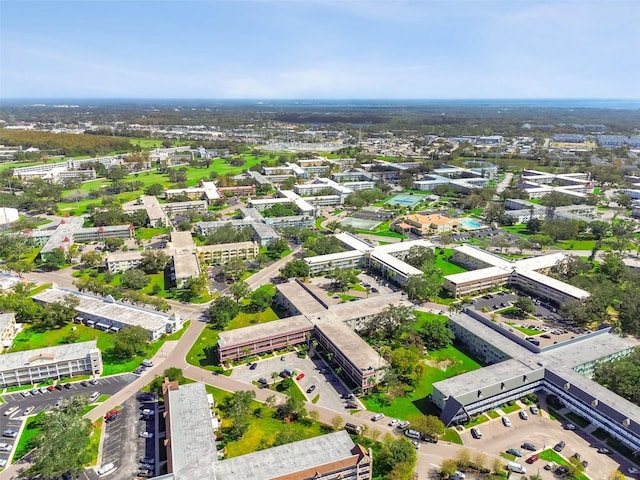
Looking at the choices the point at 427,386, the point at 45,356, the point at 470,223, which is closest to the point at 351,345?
the point at 427,386

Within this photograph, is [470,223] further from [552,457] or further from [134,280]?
[134,280]

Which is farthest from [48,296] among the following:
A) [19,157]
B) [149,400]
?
[19,157]

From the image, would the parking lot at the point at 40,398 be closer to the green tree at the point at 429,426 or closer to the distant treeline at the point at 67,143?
the green tree at the point at 429,426

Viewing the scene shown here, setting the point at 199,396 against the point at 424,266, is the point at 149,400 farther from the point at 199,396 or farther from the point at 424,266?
the point at 424,266

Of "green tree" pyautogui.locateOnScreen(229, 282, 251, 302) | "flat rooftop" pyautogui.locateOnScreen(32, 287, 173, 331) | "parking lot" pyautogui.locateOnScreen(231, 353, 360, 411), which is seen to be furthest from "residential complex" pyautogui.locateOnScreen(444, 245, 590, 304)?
"flat rooftop" pyautogui.locateOnScreen(32, 287, 173, 331)

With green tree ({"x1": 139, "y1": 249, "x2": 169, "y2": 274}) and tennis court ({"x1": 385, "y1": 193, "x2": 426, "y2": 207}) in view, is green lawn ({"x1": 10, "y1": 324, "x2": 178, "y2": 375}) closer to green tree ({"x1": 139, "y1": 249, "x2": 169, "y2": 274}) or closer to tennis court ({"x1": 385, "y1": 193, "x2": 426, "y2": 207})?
green tree ({"x1": 139, "y1": 249, "x2": 169, "y2": 274})
